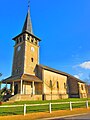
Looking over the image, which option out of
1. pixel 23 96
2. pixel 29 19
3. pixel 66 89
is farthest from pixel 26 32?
pixel 66 89

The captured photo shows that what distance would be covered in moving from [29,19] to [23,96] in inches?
835

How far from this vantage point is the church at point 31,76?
25.8 meters

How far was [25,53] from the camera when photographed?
2858cm

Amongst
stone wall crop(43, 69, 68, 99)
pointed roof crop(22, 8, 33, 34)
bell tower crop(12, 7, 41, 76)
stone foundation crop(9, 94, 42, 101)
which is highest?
pointed roof crop(22, 8, 33, 34)

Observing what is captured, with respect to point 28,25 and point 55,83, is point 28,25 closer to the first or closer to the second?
point 28,25

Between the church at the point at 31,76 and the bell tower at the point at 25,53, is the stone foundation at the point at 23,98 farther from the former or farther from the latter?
the bell tower at the point at 25,53

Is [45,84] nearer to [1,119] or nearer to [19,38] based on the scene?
[19,38]

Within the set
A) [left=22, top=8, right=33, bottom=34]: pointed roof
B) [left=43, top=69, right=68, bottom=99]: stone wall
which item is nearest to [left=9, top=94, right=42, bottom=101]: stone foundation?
[left=43, top=69, right=68, bottom=99]: stone wall

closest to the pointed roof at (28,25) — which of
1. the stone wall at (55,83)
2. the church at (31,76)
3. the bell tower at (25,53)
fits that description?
the church at (31,76)

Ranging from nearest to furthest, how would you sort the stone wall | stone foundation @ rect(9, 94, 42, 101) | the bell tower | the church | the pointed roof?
stone foundation @ rect(9, 94, 42, 101) < the church < the bell tower < the stone wall < the pointed roof

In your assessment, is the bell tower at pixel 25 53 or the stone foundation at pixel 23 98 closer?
the stone foundation at pixel 23 98

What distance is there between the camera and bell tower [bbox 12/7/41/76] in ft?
92.2

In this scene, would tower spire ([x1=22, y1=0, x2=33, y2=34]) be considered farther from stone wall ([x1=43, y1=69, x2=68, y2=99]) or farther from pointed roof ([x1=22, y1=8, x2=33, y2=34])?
stone wall ([x1=43, y1=69, x2=68, y2=99])

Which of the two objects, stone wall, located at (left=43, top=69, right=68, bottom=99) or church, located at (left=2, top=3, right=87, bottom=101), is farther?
stone wall, located at (left=43, top=69, right=68, bottom=99)
